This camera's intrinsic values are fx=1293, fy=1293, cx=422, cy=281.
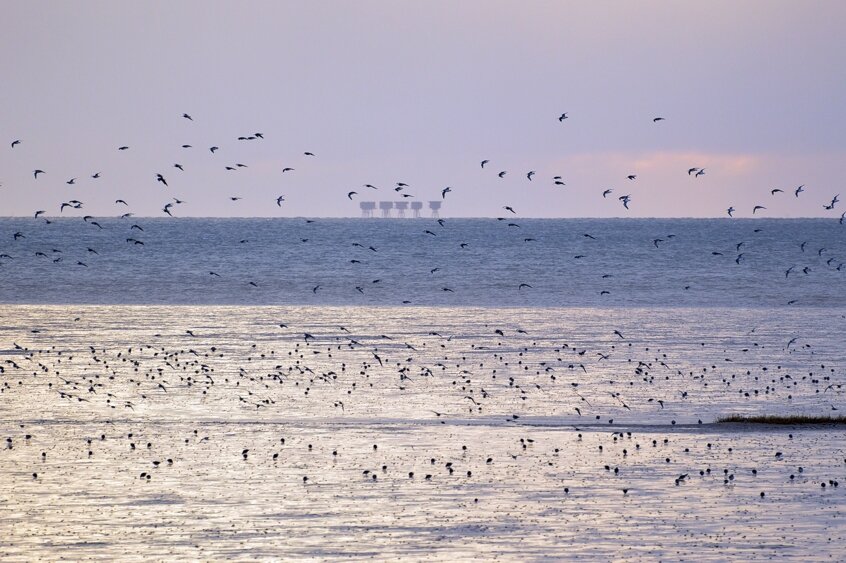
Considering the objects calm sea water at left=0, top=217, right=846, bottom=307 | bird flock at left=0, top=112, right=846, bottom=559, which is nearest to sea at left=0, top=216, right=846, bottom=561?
bird flock at left=0, top=112, right=846, bottom=559

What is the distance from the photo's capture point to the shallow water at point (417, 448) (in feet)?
63.2

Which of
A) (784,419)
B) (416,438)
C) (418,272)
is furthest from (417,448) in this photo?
(418,272)

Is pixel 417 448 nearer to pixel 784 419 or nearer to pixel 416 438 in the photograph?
pixel 416 438

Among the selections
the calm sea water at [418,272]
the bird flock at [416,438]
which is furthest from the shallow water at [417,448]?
the calm sea water at [418,272]

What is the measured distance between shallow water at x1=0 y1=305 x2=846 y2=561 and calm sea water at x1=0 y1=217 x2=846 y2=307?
651 inches

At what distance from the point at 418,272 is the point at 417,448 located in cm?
7461

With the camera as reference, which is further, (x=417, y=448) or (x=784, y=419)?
(x=784, y=419)

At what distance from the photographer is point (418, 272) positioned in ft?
330

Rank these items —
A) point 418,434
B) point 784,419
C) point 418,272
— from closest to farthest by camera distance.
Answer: point 418,434 < point 784,419 < point 418,272

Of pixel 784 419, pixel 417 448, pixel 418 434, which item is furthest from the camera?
pixel 784 419

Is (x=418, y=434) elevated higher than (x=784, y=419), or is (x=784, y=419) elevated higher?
(x=784, y=419)

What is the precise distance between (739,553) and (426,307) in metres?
51.1

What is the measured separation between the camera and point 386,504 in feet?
70.2

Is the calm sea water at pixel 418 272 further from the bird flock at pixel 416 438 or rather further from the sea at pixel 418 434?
the bird flock at pixel 416 438
